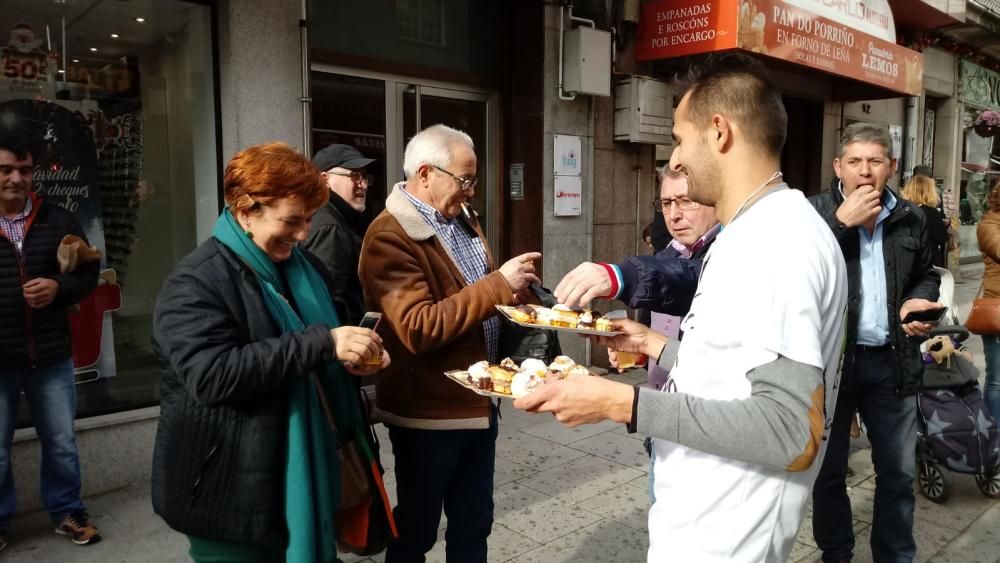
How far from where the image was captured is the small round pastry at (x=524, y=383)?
7.11ft

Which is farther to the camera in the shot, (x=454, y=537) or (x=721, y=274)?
(x=454, y=537)

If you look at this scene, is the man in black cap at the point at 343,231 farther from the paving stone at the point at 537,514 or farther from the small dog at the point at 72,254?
the paving stone at the point at 537,514

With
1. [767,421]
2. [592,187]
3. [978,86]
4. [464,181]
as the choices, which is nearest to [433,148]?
[464,181]

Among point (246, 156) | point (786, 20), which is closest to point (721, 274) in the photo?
point (246, 156)

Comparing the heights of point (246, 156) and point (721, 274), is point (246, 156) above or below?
above

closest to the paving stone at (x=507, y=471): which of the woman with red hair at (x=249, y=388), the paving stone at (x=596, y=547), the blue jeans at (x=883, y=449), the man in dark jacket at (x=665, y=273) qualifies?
the paving stone at (x=596, y=547)

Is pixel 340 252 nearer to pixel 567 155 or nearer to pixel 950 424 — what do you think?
pixel 950 424

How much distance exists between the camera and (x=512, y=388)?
2.20 metres

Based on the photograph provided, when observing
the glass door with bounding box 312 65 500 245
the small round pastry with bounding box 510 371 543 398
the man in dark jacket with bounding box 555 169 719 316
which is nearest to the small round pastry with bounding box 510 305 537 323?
the man in dark jacket with bounding box 555 169 719 316

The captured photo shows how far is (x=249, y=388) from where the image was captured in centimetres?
198

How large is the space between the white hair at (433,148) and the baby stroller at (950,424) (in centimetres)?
311

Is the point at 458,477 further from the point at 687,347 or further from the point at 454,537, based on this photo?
the point at 687,347

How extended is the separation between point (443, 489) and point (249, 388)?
1.05 meters

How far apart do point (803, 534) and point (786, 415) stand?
10.3 ft
